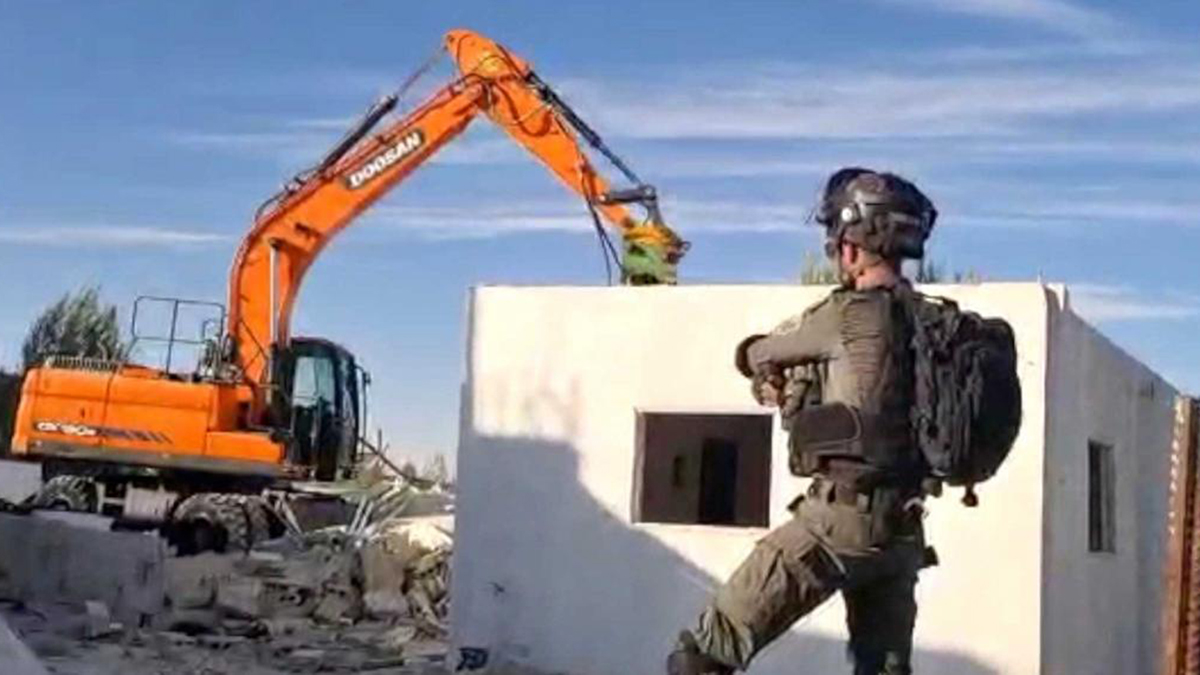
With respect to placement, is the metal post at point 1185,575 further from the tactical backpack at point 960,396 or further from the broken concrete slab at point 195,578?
the broken concrete slab at point 195,578

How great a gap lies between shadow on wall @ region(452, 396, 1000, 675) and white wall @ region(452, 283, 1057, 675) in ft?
0.04

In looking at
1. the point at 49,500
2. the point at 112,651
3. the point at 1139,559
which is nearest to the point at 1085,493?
the point at 1139,559

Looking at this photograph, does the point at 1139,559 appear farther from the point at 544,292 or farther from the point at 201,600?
the point at 201,600

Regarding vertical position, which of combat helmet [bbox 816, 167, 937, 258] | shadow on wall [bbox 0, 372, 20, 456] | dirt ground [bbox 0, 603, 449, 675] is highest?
shadow on wall [bbox 0, 372, 20, 456]

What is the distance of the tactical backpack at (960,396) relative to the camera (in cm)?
482

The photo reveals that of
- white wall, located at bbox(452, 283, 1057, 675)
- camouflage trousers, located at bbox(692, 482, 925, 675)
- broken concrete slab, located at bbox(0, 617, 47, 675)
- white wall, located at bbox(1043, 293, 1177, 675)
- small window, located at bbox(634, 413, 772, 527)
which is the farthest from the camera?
small window, located at bbox(634, 413, 772, 527)

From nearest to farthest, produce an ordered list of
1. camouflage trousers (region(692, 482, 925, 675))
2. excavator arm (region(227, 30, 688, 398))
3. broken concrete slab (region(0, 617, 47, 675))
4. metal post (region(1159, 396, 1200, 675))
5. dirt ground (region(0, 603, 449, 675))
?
1. camouflage trousers (region(692, 482, 925, 675))
2. metal post (region(1159, 396, 1200, 675))
3. broken concrete slab (region(0, 617, 47, 675))
4. dirt ground (region(0, 603, 449, 675))
5. excavator arm (region(227, 30, 688, 398))

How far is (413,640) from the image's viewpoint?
15.3m

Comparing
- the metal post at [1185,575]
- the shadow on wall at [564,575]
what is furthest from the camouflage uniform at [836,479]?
the shadow on wall at [564,575]

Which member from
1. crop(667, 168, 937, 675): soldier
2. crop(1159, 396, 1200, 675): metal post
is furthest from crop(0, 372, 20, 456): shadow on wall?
crop(667, 168, 937, 675): soldier

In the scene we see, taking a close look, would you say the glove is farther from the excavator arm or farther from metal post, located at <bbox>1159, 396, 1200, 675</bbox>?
the excavator arm

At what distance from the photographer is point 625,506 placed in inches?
505

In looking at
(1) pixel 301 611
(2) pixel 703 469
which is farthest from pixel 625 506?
(1) pixel 301 611

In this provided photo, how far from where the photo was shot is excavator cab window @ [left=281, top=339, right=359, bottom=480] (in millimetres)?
18578
